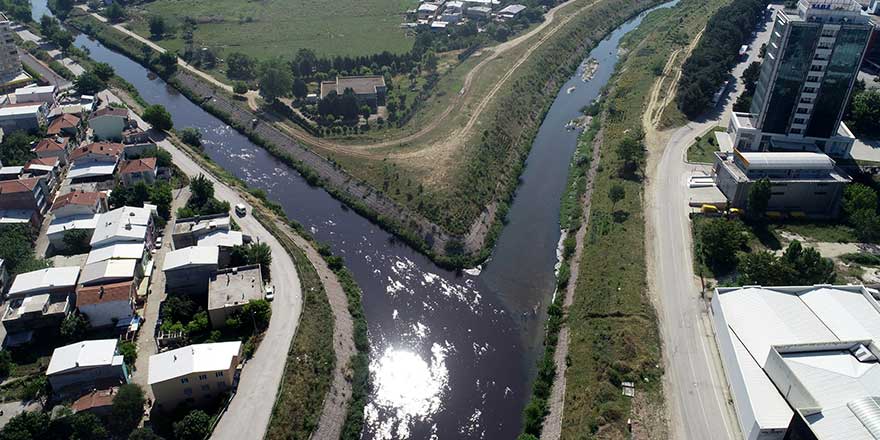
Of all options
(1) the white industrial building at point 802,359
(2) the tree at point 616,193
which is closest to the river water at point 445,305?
(2) the tree at point 616,193

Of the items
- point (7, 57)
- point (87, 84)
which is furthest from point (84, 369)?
point (7, 57)

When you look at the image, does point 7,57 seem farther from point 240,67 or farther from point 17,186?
point 17,186

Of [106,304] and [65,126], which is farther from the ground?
[65,126]

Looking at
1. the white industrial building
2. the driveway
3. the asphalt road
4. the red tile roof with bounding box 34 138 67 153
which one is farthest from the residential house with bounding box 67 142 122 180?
the white industrial building

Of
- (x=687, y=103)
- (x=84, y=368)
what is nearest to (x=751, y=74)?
(x=687, y=103)

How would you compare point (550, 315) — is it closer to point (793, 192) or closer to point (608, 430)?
point (608, 430)

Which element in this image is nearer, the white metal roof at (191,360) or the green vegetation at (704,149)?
the white metal roof at (191,360)

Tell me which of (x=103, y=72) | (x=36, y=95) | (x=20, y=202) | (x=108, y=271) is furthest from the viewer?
(x=103, y=72)

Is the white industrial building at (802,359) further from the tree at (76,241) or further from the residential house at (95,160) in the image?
the residential house at (95,160)
